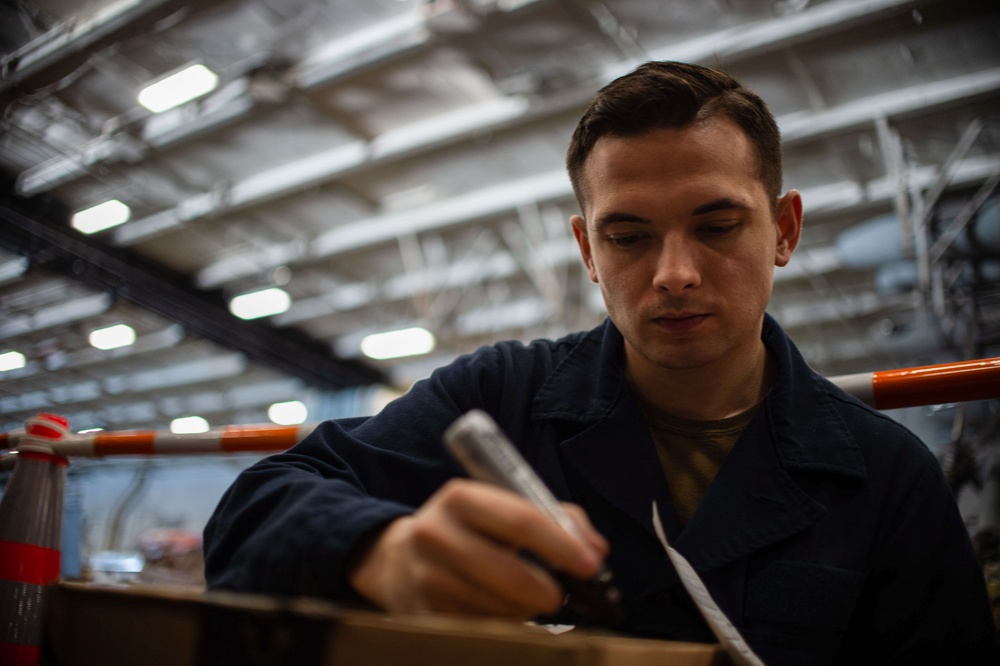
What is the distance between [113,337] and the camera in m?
10.0

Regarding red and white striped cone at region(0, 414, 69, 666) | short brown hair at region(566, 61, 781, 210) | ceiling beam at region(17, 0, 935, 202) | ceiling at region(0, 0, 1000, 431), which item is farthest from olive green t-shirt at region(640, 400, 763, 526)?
ceiling beam at region(17, 0, 935, 202)

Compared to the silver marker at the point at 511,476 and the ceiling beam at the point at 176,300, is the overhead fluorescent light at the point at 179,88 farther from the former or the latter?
the silver marker at the point at 511,476

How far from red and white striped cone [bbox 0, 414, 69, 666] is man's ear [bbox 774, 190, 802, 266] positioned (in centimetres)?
134

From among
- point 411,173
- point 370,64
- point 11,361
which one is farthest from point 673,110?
point 411,173

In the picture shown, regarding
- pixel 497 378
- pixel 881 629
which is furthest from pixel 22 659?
pixel 881 629

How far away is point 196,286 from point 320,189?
3180 millimetres

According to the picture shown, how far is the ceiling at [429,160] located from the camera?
491 cm

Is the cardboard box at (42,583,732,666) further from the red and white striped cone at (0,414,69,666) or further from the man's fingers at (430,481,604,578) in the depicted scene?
the red and white striped cone at (0,414,69,666)

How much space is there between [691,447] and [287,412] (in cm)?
1261

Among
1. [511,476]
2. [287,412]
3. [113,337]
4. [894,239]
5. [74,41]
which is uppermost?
[74,41]

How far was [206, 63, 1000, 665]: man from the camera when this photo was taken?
34.2 inches

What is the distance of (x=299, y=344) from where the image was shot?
10812 mm

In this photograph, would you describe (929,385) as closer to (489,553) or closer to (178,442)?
(489,553)

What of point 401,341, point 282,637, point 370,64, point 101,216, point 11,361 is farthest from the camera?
point 401,341
